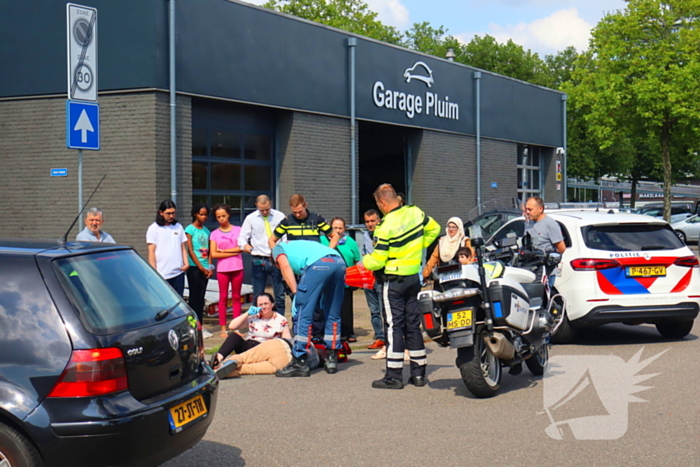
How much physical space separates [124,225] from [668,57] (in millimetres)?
20982

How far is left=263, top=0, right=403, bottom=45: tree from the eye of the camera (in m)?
45.4

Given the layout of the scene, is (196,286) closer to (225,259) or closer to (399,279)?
(225,259)

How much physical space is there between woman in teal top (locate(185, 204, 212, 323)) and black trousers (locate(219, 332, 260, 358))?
210 centimetres

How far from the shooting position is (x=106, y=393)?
4035 millimetres

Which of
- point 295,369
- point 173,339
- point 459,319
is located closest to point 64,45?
point 295,369

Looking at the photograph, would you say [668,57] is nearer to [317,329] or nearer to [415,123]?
[415,123]

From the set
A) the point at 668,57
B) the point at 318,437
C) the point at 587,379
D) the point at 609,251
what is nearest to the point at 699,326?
the point at 609,251

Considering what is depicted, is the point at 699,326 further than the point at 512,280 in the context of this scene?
Yes

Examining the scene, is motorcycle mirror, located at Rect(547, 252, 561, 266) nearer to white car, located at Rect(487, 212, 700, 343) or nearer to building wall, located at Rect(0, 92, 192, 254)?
white car, located at Rect(487, 212, 700, 343)

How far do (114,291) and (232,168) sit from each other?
1160cm

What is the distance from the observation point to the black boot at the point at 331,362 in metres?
8.34

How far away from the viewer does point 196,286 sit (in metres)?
10.6

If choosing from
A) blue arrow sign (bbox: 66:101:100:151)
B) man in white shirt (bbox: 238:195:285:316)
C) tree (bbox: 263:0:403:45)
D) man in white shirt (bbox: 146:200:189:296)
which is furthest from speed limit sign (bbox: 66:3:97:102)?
tree (bbox: 263:0:403:45)

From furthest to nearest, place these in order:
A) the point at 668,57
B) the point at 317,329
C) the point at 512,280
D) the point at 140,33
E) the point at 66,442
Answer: the point at 668,57 < the point at 140,33 < the point at 317,329 < the point at 512,280 < the point at 66,442
